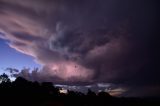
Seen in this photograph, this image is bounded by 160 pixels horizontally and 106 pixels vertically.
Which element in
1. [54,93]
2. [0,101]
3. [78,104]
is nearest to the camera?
[0,101]

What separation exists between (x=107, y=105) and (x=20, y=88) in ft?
144

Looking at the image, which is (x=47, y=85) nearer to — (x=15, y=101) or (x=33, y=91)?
(x=33, y=91)

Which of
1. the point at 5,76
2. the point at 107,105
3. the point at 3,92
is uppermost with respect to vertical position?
the point at 5,76

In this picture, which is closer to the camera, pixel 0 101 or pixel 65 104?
pixel 0 101

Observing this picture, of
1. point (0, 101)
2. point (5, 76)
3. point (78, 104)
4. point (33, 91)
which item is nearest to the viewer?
point (0, 101)

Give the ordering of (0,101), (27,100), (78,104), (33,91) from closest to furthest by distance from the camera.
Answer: (0,101)
(27,100)
(78,104)
(33,91)

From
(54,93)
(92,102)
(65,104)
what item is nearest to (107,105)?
(92,102)

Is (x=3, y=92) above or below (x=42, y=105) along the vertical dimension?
above

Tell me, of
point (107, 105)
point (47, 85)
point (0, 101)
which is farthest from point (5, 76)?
point (107, 105)

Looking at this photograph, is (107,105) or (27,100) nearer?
(27,100)

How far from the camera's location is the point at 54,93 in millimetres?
138875

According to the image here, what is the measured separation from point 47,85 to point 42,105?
42.5m

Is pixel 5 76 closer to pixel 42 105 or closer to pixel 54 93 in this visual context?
pixel 54 93

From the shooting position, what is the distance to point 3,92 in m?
107
